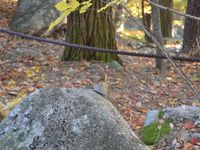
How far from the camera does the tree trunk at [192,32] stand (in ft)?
23.2

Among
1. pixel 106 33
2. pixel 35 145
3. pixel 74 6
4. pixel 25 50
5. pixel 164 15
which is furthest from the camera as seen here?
pixel 164 15

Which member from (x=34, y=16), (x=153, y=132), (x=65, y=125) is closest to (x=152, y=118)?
(x=153, y=132)

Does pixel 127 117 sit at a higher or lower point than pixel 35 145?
lower

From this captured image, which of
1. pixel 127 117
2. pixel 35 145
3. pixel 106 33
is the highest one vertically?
pixel 106 33

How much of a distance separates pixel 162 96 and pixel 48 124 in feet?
10.6

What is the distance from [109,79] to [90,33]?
911 millimetres

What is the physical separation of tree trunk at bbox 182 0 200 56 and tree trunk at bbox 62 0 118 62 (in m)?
1.70

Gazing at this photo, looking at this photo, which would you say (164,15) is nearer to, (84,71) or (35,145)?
(84,71)

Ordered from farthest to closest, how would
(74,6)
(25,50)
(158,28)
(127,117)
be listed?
(25,50), (158,28), (127,117), (74,6)

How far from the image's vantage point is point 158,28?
568 cm

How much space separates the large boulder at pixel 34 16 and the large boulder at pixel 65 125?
21.2ft

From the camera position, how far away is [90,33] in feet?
20.1

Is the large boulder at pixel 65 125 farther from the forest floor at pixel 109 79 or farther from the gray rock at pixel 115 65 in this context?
the gray rock at pixel 115 65

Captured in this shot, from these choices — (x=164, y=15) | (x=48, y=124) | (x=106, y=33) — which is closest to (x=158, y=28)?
(x=106, y=33)
